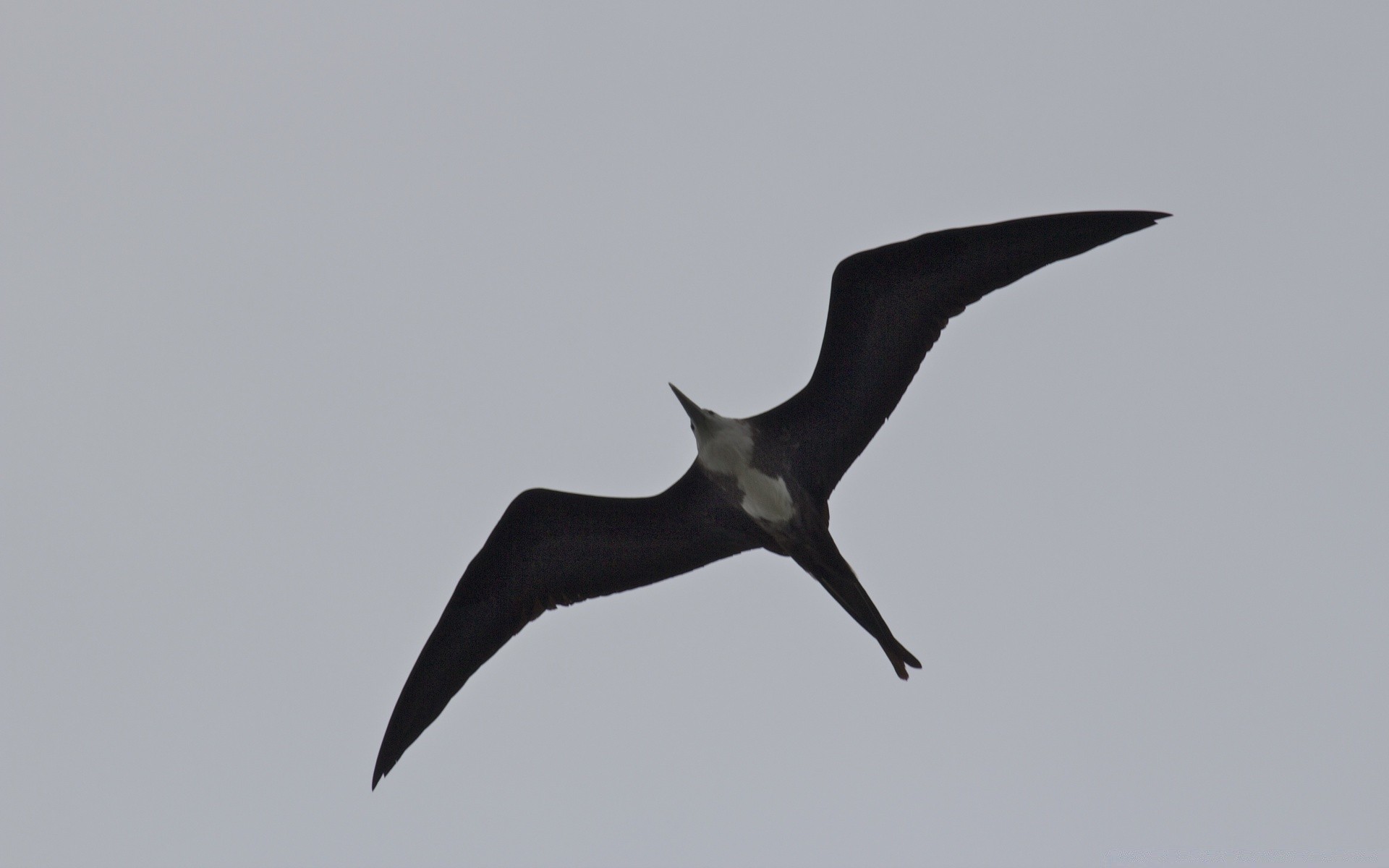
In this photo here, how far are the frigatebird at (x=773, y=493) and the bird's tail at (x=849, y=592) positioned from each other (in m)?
0.01

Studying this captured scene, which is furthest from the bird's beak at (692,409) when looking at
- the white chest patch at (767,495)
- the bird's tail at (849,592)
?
the bird's tail at (849,592)

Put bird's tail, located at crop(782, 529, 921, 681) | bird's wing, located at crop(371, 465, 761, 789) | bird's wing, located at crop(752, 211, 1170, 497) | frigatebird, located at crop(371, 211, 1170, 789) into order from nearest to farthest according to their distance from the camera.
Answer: bird's wing, located at crop(752, 211, 1170, 497) < frigatebird, located at crop(371, 211, 1170, 789) < bird's tail, located at crop(782, 529, 921, 681) < bird's wing, located at crop(371, 465, 761, 789)

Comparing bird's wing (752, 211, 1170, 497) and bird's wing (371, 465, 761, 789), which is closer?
bird's wing (752, 211, 1170, 497)

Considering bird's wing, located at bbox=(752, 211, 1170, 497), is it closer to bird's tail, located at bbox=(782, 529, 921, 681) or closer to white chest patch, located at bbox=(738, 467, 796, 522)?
white chest patch, located at bbox=(738, 467, 796, 522)

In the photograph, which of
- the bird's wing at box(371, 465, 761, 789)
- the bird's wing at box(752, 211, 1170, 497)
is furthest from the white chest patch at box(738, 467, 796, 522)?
the bird's wing at box(371, 465, 761, 789)

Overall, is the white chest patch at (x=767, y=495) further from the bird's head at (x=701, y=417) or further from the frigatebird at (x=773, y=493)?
the bird's head at (x=701, y=417)

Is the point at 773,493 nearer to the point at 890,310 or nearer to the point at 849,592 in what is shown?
the point at 849,592

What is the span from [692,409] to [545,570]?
218 centimetres

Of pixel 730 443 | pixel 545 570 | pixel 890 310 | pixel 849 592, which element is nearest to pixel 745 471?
pixel 730 443

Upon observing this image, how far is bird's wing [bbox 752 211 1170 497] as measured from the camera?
1073 centimetres

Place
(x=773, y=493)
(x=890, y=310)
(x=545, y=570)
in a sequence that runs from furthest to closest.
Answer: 1. (x=545, y=570)
2. (x=773, y=493)
3. (x=890, y=310)

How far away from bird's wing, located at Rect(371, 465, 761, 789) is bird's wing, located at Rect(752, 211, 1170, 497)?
1.21 meters

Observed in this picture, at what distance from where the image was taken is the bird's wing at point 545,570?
12.1 m

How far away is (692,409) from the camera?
1160 centimetres
